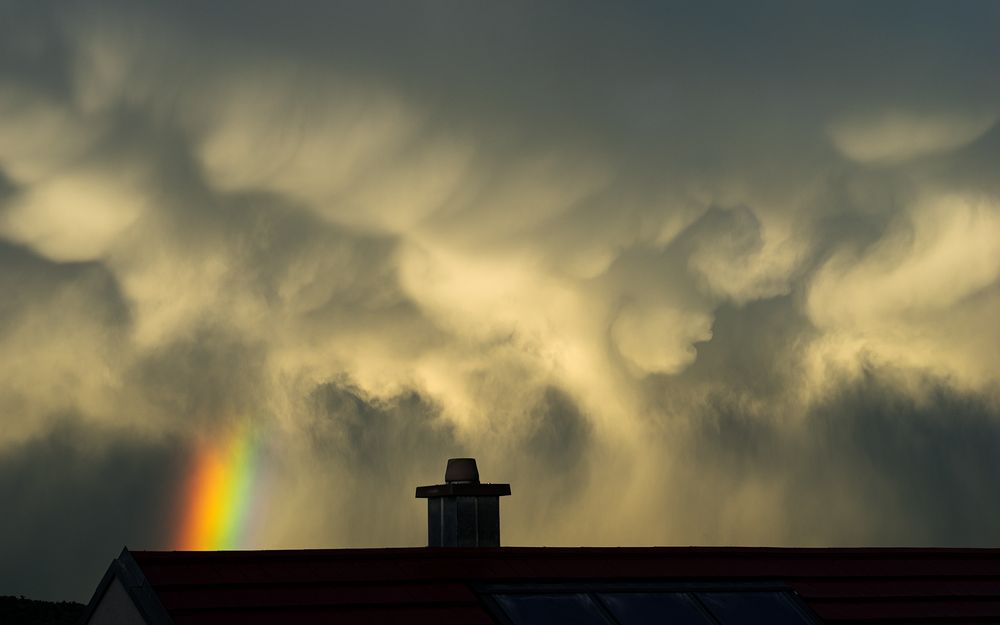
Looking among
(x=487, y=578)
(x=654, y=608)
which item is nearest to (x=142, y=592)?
(x=487, y=578)

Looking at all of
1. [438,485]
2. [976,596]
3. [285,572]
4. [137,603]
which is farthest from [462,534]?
[976,596]

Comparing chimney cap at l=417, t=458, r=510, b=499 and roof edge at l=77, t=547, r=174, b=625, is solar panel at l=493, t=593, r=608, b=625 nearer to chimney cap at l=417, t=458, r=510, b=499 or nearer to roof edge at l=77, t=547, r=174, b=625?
chimney cap at l=417, t=458, r=510, b=499

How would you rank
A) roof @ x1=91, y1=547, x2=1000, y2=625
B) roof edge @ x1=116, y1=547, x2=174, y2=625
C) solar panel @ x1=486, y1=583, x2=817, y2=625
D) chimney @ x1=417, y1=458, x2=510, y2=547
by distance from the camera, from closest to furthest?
1. roof edge @ x1=116, y1=547, x2=174, y2=625
2. roof @ x1=91, y1=547, x2=1000, y2=625
3. solar panel @ x1=486, y1=583, x2=817, y2=625
4. chimney @ x1=417, y1=458, x2=510, y2=547

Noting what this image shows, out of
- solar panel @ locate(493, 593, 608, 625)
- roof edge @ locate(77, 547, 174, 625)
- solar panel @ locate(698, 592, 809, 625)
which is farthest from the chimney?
roof edge @ locate(77, 547, 174, 625)

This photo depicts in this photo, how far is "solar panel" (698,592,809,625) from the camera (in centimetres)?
1557

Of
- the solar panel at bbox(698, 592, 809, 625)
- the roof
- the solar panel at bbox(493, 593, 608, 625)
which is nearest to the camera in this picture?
the roof

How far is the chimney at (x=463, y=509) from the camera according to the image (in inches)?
707

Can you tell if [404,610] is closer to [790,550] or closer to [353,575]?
[353,575]

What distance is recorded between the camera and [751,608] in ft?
52.2

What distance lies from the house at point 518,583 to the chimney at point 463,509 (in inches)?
0.8

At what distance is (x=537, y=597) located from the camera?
1512cm

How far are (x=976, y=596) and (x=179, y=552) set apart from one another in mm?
11416

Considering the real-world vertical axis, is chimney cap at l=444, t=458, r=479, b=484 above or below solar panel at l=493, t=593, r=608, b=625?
above

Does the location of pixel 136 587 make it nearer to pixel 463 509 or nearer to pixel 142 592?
pixel 142 592
